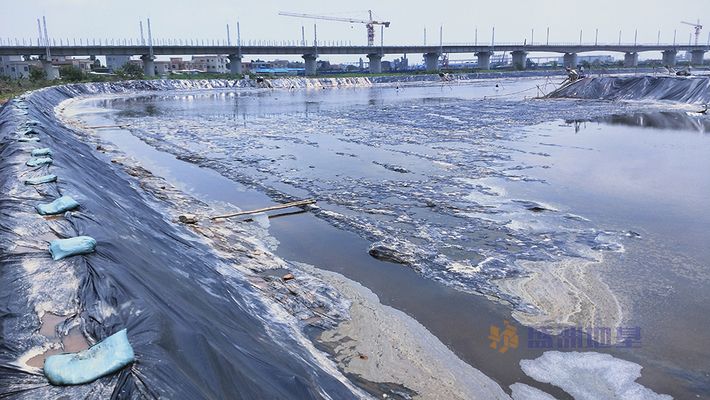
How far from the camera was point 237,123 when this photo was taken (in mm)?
26969

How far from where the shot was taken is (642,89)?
38469 mm

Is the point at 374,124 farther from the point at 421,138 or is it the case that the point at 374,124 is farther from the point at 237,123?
the point at 237,123

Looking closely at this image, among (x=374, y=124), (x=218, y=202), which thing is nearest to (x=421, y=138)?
(x=374, y=124)

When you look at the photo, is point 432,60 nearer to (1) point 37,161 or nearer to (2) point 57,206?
(1) point 37,161

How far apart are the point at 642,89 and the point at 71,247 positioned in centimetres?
4327

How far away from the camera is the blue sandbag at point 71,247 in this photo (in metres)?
4.70

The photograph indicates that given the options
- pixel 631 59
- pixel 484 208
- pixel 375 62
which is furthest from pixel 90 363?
pixel 631 59

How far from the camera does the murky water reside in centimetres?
599

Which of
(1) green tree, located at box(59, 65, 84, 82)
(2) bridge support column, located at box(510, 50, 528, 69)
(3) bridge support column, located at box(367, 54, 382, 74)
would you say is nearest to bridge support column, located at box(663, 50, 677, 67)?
(2) bridge support column, located at box(510, 50, 528, 69)

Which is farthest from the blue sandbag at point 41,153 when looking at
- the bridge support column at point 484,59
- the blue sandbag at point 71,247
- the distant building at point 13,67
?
the bridge support column at point 484,59

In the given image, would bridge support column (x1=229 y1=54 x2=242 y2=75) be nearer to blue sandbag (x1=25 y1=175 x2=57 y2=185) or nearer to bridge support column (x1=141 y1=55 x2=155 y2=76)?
bridge support column (x1=141 y1=55 x2=155 y2=76)

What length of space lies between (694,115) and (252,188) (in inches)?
1083

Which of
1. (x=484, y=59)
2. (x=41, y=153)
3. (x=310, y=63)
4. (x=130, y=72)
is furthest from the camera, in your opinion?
(x=484, y=59)

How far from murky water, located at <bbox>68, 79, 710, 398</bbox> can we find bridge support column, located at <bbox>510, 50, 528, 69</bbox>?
98.2m
